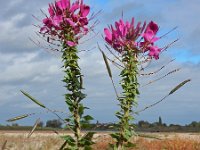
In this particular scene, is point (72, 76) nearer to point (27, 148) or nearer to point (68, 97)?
point (68, 97)

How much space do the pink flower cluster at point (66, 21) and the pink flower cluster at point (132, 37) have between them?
14.3 inches

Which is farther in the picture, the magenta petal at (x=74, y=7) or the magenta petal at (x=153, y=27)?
the magenta petal at (x=74, y=7)

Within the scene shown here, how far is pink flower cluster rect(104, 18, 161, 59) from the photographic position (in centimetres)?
468

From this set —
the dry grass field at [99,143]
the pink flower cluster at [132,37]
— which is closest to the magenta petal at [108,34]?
the pink flower cluster at [132,37]

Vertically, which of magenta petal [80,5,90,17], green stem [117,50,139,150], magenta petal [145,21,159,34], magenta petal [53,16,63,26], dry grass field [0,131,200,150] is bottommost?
green stem [117,50,139,150]

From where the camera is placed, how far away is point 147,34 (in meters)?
4.68

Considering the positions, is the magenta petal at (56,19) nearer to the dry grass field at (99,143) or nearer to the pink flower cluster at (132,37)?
the pink flower cluster at (132,37)

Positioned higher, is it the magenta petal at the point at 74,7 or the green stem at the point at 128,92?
the magenta petal at the point at 74,7

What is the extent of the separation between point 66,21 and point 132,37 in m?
0.68

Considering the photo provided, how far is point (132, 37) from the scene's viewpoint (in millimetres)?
4695

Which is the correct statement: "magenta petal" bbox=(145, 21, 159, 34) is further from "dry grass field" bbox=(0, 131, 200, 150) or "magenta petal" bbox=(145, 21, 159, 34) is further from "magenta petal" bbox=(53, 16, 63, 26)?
"dry grass field" bbox=(0, 131, 200, 150)

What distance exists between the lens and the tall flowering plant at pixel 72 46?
4969 mm

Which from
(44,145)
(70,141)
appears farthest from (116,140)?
(44,145)

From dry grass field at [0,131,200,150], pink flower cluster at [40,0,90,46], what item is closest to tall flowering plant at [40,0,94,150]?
pink flower cluster at [40,0,90,46]
